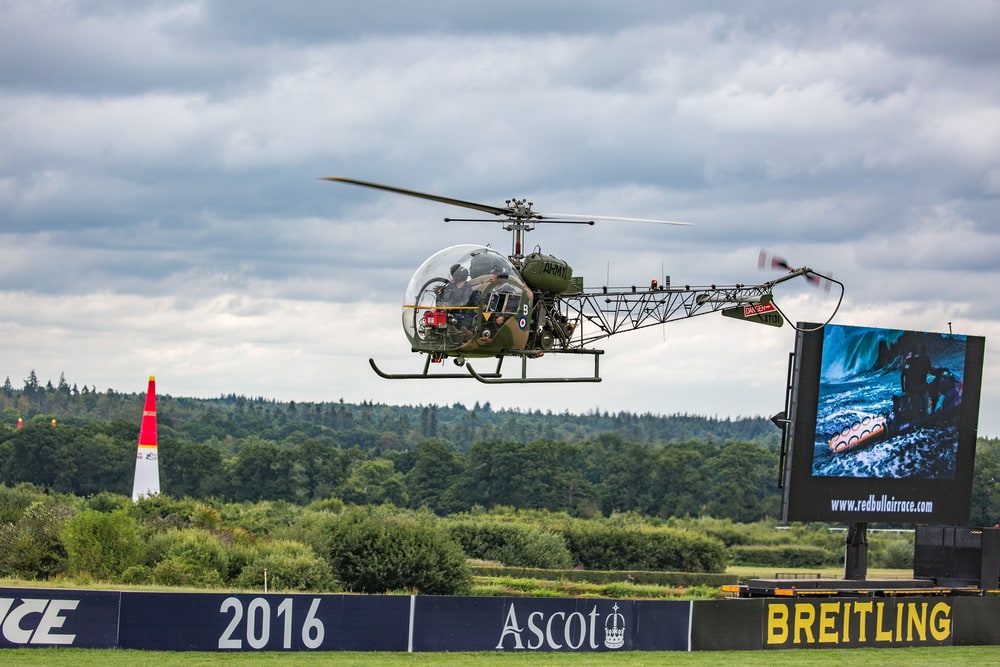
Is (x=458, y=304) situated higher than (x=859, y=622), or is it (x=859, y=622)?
(x=458, y=304)

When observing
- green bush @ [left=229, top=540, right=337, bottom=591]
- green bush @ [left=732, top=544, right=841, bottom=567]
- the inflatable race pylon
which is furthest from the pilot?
green bush @ [left=732, top=544, right=841, bottom=567]

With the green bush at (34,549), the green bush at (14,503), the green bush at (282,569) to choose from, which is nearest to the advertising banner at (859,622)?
the green bush at (282,569)

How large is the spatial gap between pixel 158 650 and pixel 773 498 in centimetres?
11257

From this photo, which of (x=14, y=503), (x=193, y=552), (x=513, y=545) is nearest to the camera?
(x=193, y=552)

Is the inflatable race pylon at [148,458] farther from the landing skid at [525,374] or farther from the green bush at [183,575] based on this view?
the landing skid at [525,374]

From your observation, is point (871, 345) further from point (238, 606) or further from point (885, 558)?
point (885, 558)

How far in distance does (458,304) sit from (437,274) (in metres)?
0.71

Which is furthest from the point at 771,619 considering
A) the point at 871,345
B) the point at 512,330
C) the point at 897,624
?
the point at 512,330

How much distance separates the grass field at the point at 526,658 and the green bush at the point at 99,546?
2139 centimetres

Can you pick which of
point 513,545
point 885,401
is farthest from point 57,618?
point 513,545

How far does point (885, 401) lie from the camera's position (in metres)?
33.3

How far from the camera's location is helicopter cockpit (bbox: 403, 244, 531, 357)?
24.8 metres

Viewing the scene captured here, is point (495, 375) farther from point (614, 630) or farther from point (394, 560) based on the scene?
point (394, 560)

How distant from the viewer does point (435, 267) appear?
24828 millimetres
